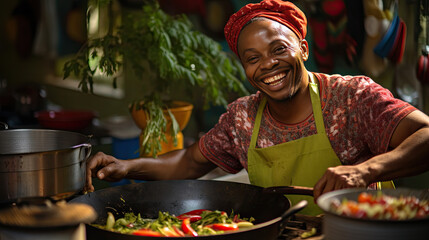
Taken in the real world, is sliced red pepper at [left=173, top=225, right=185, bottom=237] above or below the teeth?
below

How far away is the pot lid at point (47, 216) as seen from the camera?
47.6 inches

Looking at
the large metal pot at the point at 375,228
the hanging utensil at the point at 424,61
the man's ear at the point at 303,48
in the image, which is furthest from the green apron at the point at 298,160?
the hanging utensil at the point at 424,61

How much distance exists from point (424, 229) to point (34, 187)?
116 centimetres

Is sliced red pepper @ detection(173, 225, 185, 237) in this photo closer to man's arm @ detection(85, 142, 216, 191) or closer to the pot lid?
the pot lid

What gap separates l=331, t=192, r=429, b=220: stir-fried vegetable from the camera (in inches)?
50.3

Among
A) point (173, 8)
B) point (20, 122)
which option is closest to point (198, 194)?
point (173, 8)

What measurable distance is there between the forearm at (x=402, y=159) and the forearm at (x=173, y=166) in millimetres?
935

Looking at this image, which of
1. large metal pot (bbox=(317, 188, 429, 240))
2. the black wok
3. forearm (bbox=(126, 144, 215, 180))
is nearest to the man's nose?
the black wok

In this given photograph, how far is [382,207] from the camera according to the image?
131 cm

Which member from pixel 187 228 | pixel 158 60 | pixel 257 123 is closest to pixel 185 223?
pixel 187 228

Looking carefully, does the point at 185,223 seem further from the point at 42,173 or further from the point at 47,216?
the point at 47,216

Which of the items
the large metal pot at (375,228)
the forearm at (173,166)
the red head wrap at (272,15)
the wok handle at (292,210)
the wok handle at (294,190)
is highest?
the red head wrap at (272,15)

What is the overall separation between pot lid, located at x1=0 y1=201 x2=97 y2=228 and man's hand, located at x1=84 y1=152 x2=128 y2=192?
963 mm

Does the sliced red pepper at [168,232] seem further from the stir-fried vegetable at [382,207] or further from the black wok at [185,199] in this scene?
the stir-fried vegetable at [382,207]
